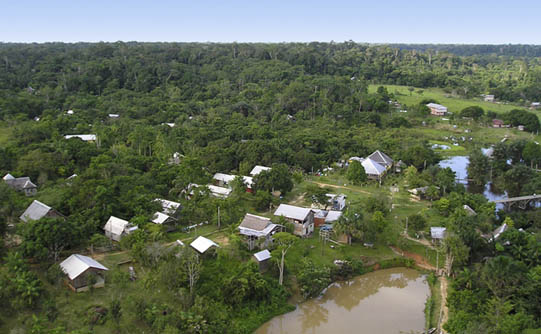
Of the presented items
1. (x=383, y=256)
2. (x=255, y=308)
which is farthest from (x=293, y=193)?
(x=255, y=308)

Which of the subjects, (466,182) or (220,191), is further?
(466,182)

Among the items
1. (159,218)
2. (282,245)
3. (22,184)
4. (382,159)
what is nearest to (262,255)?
(282,245)

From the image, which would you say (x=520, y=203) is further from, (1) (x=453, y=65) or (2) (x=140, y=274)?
(1) (x=453, y=65)

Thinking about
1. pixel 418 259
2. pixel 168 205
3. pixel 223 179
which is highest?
pixel 168 205

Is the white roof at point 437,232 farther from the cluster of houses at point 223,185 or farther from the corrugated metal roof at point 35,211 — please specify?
the corrugated metal roof at point 35,211

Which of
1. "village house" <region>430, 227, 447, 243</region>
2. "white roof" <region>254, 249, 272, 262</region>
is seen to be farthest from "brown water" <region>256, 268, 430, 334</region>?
"white roof" <region>254, 249, 272, 262</region>

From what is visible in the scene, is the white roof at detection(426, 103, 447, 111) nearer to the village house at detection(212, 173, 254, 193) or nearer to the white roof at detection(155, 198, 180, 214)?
the village house at detection(212, 173, 254, 193)

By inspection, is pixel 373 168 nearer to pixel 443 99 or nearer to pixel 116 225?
pixel 116 225
